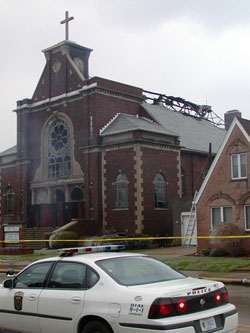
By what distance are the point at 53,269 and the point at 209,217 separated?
1943 centimetres

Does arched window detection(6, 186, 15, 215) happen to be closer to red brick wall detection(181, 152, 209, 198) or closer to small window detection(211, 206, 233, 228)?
red brick wall detection(181, 152, 209, 198)

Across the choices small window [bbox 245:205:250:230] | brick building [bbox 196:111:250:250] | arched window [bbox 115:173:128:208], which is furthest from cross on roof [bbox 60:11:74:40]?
small window [bbox 245:205:250:230]

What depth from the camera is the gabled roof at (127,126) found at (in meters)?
37.3

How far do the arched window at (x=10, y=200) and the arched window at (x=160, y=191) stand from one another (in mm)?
14604

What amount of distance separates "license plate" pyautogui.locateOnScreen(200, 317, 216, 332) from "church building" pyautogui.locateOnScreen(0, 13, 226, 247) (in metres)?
27.9

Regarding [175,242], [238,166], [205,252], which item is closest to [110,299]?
[205,252]

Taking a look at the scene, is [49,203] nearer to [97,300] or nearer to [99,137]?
[99,137]

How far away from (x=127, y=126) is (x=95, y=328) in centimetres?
3104

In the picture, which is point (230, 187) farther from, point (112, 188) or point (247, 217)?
point (112, 188)

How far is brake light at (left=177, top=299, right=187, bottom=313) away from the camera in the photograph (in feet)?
21.5

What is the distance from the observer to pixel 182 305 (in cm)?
659

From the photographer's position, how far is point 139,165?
3647cm

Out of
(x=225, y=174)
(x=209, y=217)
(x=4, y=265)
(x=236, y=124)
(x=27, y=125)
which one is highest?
(x=27, y=125)

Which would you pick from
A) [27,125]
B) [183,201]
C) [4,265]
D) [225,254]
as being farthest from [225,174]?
[27,125]
